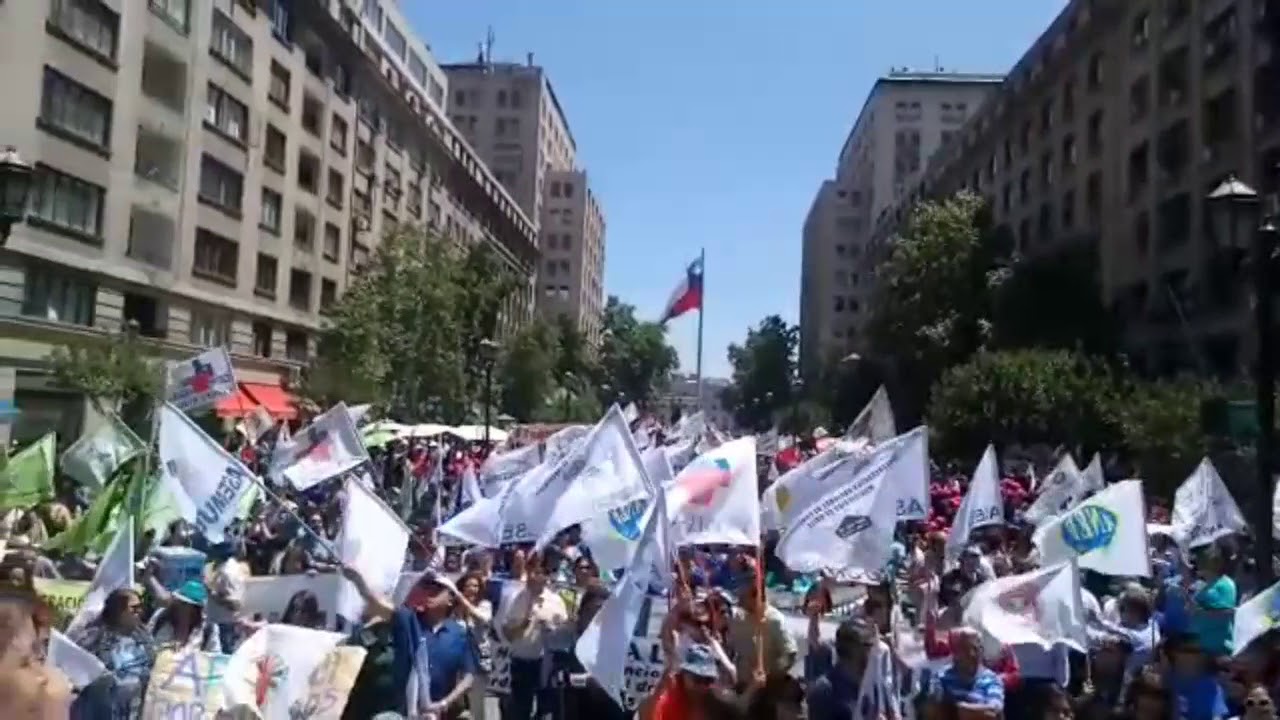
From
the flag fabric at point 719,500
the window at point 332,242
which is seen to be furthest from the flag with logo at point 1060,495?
the window at point 332,242

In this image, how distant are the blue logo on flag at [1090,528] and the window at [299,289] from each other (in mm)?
40465

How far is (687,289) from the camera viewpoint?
1479 inches

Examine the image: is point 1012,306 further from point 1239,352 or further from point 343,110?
point 343,110

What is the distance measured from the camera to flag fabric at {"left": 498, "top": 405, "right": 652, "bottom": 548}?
1036cm

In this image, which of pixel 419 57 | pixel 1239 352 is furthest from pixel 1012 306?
pixel 419 57

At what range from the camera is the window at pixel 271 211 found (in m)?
45.4

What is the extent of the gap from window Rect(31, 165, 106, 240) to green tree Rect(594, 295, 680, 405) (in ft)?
248

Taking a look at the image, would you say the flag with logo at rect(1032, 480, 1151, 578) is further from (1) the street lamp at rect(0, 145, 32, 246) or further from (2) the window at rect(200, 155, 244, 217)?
(2) the window at rect(200, 155, 244, 217)

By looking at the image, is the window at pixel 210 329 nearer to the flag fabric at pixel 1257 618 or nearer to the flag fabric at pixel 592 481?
the flag fabric at pixel 592 481

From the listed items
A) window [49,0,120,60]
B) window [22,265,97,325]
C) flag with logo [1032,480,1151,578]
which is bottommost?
flag with logo [1032,480,1151,578]

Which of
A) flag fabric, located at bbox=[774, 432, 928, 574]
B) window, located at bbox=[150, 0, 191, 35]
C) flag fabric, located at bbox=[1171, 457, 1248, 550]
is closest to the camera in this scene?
flag fabric, located at bbox=[774, 432, 928, 574]

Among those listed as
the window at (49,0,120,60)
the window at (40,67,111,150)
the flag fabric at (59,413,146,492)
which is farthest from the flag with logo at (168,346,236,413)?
the window at (49,0,120,60)

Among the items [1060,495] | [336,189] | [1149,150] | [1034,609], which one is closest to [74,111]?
[336,189]

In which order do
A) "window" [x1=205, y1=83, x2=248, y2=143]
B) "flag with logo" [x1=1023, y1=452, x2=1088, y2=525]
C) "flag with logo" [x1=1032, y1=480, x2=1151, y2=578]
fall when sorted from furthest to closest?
1. "window" [x1=205, y1=83, x2=248, y2=143]
2. "flag with logo" [x1=1023, y1=452, x2=1088, y2=525]
3. "flag with logo" [x1=1032, y1=480, x2=1151, y2=578]
